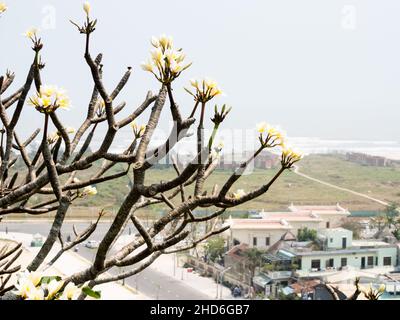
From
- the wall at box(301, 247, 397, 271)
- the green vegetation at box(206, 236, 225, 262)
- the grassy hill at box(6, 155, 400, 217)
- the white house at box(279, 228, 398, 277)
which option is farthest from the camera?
the grassy hill at box(6, 155, 400, 217)

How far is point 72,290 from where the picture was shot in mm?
906

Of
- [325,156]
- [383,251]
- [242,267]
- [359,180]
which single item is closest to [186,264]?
[242,267]

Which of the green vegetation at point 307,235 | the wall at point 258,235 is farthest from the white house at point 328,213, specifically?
the wall at point 258,235

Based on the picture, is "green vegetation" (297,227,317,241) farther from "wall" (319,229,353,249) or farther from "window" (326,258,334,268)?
"window" (326,258,334,268)

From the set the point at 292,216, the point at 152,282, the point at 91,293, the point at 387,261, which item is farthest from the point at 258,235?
the point at 91,293

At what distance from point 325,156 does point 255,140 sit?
2257 inches

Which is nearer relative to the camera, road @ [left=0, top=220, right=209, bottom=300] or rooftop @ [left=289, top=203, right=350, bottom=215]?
road @ [left=0, top=220, right=209, bottom=300]

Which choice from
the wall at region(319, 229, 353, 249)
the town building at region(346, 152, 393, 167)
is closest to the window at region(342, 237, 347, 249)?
the wall at region(319, 229, 353, 249)

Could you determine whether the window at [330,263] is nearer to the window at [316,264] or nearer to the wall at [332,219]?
the window at [316,264]

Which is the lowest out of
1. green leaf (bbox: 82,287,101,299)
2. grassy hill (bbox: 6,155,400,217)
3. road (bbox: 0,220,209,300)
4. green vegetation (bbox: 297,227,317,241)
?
road (bbox: 0,220,209,300)

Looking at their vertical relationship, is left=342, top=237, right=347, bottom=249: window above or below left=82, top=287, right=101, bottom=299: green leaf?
below
